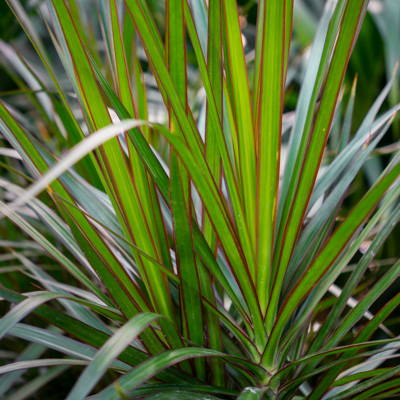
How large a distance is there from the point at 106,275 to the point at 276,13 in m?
0.28

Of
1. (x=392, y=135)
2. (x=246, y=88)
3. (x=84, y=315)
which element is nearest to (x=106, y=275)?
(x=84, y=315)

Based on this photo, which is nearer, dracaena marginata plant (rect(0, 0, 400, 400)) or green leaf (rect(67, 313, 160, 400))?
green leaf (rect(67, 313, 160, 400))

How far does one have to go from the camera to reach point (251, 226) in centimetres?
40

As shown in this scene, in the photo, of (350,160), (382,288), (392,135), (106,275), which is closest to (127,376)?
(106,275)

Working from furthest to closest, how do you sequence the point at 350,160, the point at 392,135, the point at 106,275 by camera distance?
the point at 392,135
the point at 350,160
the point at 106,275

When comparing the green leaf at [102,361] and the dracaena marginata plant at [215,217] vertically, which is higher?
the dracaena marginata plant at [215,217]

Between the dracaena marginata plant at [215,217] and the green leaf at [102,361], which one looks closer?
the green leaf at [102,361]

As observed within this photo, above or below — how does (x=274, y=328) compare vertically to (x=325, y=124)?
below

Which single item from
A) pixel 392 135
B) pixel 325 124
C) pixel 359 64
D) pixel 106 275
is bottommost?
pixel 106 275

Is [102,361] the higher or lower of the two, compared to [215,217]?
lower

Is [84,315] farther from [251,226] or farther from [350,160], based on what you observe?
[350,160]

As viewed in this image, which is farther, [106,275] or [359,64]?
[359,64]

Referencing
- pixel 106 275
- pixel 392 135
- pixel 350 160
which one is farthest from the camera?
pixel 392 135

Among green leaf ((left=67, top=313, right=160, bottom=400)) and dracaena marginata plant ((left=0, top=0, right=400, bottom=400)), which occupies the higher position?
dracaena marginata plant ((left=0, top=0, right=400, bottom=400))
